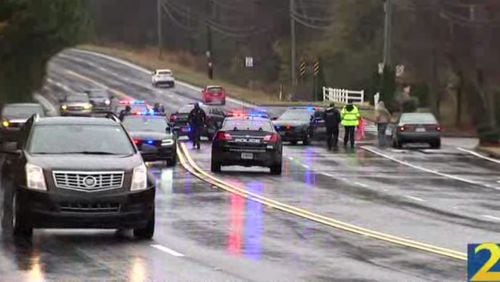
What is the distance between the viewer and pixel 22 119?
3650 cm

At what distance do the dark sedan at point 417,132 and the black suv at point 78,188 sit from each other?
2767cm

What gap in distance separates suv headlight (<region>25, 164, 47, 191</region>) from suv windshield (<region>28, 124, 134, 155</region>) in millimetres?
700

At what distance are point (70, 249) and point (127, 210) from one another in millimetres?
970

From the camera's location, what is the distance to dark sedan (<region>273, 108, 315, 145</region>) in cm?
4222

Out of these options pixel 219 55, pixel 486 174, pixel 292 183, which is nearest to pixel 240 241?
pixel 292 183

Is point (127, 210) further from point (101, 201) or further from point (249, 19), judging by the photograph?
point (249, 19)

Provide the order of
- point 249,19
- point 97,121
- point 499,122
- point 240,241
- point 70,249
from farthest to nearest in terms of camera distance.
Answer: point 249,19 < point 499,122 < point 97,121 < point 240,241 < point 70,249

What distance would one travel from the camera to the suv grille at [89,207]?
13491mm

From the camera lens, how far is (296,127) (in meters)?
42.3

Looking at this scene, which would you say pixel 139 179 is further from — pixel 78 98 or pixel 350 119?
pixel 78 98

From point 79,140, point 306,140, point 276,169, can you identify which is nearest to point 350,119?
point 306,140

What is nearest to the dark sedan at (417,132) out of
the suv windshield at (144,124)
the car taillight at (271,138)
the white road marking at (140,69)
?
the suv windshield at (144,124)

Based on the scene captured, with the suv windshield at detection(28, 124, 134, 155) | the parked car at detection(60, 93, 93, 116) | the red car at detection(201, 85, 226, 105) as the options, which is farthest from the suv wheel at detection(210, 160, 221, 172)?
the red car at detection(201, 85, 226, 105)

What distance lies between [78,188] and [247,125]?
48.4 feet
